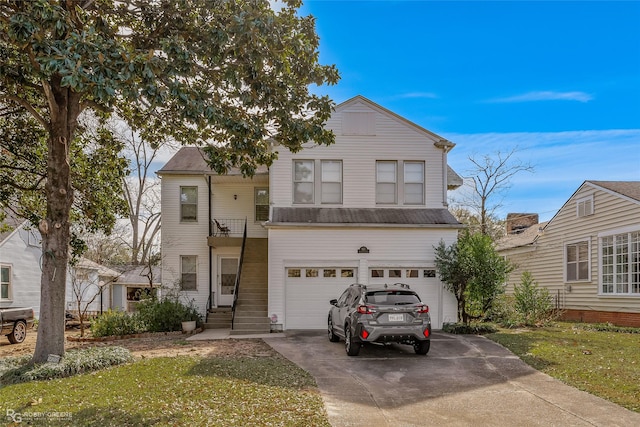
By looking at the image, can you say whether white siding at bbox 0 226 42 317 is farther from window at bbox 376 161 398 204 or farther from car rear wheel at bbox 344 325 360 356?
car rear wheel at bbox 344 325 360 356

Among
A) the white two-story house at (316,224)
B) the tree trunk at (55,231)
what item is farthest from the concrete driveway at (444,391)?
the tree trunk at (55,231)

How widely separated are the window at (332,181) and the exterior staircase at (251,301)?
3.90m

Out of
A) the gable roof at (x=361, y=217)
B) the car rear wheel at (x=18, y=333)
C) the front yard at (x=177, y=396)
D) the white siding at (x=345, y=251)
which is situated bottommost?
the car rear wheel at (x=18, y=333)

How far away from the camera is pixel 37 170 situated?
40.0 ft

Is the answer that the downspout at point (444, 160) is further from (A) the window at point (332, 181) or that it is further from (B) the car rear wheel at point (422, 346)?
(B) the car rear wheel at point (422, 346)

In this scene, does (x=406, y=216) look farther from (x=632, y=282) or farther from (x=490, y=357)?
(x=632, y=282)

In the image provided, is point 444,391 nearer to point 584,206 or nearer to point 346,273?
point 346,273

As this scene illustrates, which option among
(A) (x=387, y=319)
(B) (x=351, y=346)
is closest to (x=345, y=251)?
(B) (x=351, y=346)

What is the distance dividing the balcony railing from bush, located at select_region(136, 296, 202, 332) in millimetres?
3607

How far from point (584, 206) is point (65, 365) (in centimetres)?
1866

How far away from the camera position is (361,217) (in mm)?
16297

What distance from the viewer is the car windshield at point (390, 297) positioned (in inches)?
412

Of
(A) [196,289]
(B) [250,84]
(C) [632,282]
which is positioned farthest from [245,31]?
(C) [632,282]

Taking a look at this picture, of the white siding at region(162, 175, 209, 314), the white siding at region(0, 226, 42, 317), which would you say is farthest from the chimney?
the white siding at region(0, 226, 42, 317)
